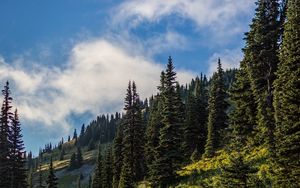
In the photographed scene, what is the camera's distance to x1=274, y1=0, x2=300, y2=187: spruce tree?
1299 inches

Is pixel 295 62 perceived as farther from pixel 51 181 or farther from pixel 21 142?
pixel 51 181

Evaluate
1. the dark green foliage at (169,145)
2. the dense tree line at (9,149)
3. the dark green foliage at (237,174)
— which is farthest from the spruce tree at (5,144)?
the dark green foliage at (237,174)

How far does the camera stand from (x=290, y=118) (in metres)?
34.1

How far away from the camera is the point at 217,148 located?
71.6 m

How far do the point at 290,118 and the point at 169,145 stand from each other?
28.2 m

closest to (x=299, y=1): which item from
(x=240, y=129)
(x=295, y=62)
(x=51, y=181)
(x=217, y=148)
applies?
(x=295, y=62)

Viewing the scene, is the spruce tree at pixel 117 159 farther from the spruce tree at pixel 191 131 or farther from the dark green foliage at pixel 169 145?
the dark green foliage at pixel 169 145

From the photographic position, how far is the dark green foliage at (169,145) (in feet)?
193

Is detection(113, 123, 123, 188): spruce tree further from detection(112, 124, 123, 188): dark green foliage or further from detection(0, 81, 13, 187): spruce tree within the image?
detection(0, 81, 13, 187): spruce tree

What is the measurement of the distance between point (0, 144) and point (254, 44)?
3978cm

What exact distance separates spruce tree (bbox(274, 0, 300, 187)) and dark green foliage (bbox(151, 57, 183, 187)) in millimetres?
24308

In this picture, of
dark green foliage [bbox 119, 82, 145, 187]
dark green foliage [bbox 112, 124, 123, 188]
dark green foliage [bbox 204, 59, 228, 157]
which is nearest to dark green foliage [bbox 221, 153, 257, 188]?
dark green foliage [bbox 204, 59, 228, 157]

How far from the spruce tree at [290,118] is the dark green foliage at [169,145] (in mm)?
24308

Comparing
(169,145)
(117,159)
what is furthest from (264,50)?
(117,159)
